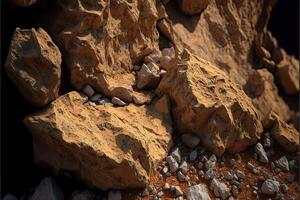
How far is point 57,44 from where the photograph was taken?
379cm

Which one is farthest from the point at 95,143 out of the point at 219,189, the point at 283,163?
the point at 283,163

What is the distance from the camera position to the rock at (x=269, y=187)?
4062mm

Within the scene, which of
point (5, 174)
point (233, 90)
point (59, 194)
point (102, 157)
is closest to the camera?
point (102, 157)

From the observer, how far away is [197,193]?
383 cm

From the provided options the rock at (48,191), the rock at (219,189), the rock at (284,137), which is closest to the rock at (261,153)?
the rock at (284,137)

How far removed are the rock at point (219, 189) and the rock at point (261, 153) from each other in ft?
2.12

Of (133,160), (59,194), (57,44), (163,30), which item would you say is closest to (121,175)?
(133,160)

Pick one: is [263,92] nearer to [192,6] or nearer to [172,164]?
[192,6]

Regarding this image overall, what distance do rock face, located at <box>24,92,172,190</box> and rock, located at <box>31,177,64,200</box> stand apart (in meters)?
0.17

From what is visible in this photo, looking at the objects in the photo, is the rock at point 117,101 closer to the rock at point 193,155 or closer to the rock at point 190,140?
the rock at point 190,140

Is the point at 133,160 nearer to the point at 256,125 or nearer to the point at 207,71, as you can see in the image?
the point at 207,71

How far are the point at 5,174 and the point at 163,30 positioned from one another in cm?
255

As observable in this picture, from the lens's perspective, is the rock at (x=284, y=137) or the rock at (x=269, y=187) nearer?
the rock at (x=269, y=187)

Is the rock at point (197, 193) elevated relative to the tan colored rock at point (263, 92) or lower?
lower
